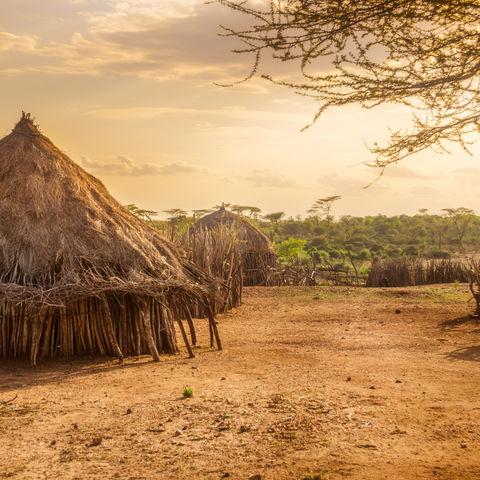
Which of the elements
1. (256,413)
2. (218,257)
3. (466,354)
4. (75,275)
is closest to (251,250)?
(218,257)

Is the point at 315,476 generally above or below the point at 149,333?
below

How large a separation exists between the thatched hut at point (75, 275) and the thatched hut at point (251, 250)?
10184 millimetres

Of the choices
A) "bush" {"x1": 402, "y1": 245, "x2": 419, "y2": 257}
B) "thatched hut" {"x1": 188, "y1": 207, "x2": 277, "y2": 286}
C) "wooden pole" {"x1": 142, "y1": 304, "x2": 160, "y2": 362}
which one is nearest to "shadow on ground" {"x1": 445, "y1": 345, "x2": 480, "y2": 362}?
"wooden pole" {"x1": 142, "y1": 304, "x2": 160, "y2": 362}

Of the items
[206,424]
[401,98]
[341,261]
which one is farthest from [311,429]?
[341,261]

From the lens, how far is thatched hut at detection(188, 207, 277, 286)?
1827 centimetres

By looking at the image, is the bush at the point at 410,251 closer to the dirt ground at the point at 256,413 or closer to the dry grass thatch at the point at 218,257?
the dry grass thatch at the point at 218,257

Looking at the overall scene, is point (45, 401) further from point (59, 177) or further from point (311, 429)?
Answer: point (59, 177)

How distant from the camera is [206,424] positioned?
4.66m

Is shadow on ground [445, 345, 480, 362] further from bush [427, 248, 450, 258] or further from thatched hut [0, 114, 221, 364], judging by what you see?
bush [427, 248, 450, 258]

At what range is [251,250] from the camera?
1870cm

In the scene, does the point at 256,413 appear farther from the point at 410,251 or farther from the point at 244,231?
the point at 410,251

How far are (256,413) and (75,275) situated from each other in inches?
112

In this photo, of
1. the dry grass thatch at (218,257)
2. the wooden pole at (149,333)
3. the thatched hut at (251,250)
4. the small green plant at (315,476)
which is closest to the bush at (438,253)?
the thatched hut at (251,250)

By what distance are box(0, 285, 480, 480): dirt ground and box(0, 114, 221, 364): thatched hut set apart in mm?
383
